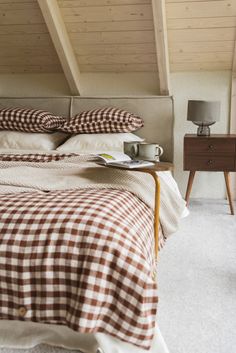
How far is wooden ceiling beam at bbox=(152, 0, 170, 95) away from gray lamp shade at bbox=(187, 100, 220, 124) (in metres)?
0.32

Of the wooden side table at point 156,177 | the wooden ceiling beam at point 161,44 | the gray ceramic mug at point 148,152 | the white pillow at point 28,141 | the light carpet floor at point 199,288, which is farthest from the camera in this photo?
the white pillow at point 28,141

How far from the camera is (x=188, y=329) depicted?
1760mm

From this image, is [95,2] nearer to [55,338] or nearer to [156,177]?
[156,177]

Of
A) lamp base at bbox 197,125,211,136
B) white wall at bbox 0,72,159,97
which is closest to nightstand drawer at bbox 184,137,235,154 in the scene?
lamp base at bbox 197,125,211,136

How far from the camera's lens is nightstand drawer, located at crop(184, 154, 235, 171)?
127 inches

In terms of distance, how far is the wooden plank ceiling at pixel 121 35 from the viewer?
10.1 feet

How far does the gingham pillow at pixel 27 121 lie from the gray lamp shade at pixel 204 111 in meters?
1.06

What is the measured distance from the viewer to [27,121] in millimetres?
3287

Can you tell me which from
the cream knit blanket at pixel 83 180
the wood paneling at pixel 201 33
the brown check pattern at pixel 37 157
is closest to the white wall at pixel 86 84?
the wood paneling at pixel 201 33

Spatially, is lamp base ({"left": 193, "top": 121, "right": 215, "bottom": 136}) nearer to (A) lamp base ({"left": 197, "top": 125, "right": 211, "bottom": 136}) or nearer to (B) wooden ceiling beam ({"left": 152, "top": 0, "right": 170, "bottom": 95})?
(A) lamp base ({"left": 197, "top": 125, "right": 211, "bottom": 136})

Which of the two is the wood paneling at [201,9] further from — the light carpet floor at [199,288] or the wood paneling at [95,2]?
the light carpet floor at [199,288]

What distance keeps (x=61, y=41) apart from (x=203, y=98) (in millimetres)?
1237

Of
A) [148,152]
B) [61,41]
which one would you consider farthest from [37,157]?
[61,41]

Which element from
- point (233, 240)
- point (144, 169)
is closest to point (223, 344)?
point (144, 169)
